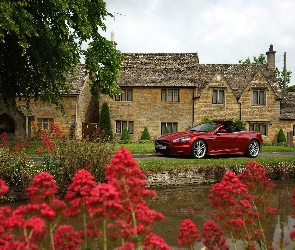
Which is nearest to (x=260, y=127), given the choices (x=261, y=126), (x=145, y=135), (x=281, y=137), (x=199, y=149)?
(x=261, y=126)

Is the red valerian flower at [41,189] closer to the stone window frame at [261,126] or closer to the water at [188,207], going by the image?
the water at [188,207]

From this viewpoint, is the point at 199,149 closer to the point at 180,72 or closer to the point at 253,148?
the point at 253,148

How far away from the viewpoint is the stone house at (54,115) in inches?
1383

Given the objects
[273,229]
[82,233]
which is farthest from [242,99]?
[82,233]

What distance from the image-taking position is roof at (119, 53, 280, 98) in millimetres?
36656

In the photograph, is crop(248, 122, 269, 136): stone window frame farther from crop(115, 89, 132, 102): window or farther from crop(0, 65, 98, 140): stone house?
crop(0, 65, 98, 140): stone house

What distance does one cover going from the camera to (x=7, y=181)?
470 inches

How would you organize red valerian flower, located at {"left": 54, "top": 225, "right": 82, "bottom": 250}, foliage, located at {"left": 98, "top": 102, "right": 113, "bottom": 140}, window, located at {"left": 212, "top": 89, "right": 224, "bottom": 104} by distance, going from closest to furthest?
red valerian flower, located at {"left": 54, "top": 225, "right": 82, "bottom": 250} < foliage, located at {"left": 98, "top": 102, "right": 113, "bottom": 140} < window, located at {"left": 212, "top": 89, "right": 224, "bottom": 104}

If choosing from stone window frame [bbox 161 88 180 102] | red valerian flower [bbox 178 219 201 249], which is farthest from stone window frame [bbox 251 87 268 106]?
red valerian flower [bbox 178 219 201 249]

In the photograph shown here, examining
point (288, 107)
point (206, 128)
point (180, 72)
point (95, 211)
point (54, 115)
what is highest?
point (180, 72)

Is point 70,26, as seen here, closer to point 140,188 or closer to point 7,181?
point 7,181

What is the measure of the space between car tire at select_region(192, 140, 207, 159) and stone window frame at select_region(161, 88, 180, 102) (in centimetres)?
1918

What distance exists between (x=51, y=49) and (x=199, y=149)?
840 centimetres

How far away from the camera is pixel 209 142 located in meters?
17.7
